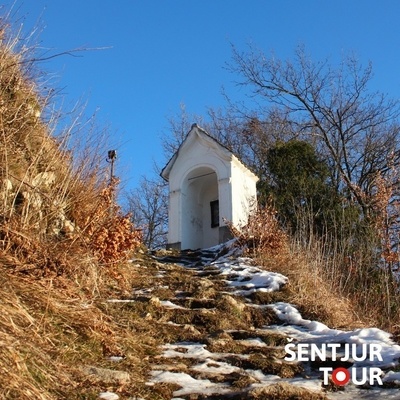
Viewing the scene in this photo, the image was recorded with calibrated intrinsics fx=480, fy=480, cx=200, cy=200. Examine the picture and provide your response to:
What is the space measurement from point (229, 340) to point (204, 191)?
848 centimetres

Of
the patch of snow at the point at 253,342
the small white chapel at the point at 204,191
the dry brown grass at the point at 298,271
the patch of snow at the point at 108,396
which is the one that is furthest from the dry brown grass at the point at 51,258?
the small white chapel at the point at 204,191

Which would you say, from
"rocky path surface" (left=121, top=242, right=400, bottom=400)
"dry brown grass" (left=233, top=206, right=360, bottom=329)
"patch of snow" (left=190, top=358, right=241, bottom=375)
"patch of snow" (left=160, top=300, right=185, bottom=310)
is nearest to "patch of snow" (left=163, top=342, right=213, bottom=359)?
"rocky path surface" (left=121, top=242, right=400, bottom=400)

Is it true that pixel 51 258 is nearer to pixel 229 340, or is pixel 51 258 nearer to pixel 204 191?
pixel 229 340

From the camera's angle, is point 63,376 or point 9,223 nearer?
point 63,376

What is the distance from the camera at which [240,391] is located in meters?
2.89

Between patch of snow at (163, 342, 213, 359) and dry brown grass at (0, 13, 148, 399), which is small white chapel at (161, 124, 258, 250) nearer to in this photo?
dry brown grass at (0, 13, 148, 399)

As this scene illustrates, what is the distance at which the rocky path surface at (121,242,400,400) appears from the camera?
9.50 ft

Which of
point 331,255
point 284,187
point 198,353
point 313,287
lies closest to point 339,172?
point 284,187

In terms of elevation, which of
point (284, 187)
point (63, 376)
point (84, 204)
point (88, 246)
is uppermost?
point (284, 187)

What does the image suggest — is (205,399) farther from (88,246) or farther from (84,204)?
(84,204)

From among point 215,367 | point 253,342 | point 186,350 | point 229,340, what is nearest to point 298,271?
point 253,342

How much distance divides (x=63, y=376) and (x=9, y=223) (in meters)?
1.49

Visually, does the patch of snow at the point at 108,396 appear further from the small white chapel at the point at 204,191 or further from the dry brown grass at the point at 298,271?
the small white chapel at the point at 204,191

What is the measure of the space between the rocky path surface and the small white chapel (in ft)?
13.4
